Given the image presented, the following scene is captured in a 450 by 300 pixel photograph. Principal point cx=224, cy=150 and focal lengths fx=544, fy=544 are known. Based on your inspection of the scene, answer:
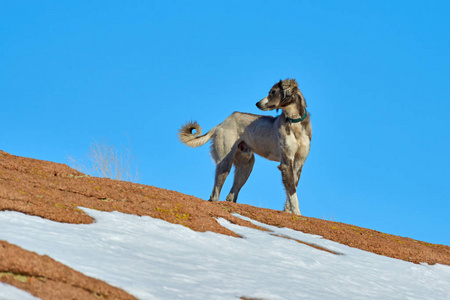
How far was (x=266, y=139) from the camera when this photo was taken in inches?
462

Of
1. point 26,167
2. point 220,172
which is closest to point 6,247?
point 26,167

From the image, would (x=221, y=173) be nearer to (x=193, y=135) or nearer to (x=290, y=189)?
(x=193, y=135)

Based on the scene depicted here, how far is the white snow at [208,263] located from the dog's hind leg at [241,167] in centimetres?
465

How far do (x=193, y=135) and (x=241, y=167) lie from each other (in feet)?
4.71

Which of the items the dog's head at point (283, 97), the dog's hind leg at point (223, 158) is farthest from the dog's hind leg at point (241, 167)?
the dog's head at point (283, 97)

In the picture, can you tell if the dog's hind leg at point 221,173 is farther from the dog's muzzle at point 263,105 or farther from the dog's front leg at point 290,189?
the dog's front leg at point 290,189

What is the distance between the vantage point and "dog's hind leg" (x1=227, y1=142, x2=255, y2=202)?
1251 cm

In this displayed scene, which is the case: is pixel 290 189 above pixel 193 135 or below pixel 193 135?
below

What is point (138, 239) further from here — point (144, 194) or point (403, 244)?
point (403, 244)

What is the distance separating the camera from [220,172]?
481 inches

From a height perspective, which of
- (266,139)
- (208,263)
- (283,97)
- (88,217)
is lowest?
(208,263)

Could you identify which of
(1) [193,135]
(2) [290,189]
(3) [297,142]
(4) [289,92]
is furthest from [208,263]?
(1) [193,135]

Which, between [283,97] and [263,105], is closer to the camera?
[283,97]

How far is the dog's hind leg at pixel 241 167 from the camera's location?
1251 cm
